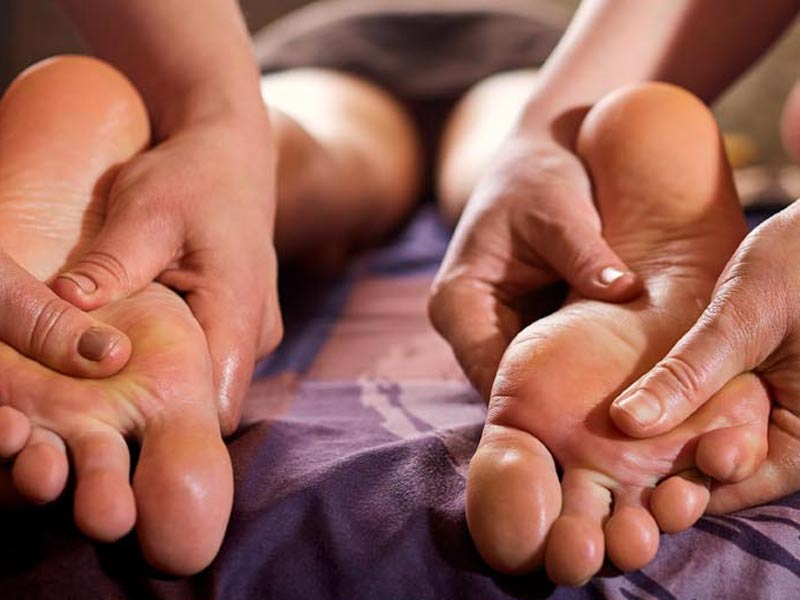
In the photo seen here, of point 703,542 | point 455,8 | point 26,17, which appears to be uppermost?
point 703,542

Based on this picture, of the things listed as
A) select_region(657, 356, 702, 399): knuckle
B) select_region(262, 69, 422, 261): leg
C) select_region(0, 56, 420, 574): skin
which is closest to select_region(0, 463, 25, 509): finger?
select_region(0, 56, 420, 574): skin

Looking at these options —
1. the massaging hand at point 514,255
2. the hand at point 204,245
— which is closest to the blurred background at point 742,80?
the massaging hand at point 514,255

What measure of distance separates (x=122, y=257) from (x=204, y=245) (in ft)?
0.20

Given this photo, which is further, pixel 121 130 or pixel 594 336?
pixel 121 130

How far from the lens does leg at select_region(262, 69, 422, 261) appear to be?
1021mm

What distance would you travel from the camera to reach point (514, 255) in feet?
2.38

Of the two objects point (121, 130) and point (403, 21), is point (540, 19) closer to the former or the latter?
point (403, 21)

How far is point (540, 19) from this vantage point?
68.6 inches

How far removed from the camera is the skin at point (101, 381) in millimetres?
499

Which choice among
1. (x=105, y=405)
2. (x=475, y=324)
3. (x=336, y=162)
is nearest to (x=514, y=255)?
(x=475, y=324)

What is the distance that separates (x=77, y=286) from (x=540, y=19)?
1301 mm

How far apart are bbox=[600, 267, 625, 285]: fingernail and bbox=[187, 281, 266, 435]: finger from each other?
0.22 meters

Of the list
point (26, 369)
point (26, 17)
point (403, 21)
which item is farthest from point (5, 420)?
point (26, 17)

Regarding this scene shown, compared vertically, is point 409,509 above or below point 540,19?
above
